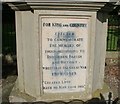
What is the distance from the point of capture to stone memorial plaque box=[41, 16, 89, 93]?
477 cm

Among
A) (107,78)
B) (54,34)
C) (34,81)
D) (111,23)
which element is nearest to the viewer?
(54,34)

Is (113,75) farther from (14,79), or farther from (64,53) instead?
(64,53)

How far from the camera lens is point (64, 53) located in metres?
4.91

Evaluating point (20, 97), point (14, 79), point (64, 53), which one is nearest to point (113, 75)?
point (14, 79)

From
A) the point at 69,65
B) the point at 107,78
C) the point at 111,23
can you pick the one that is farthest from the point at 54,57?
the point at 111,23

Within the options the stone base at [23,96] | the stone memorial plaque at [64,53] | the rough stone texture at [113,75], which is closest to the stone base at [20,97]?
the stone base at [23,96]

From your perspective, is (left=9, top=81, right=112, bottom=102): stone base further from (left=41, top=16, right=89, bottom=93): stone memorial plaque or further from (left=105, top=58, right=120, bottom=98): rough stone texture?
(left=105, top=58, right=120, bottom=98): rough stone texture

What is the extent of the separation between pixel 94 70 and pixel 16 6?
2067 millimetres

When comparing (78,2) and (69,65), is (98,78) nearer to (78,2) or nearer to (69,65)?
(69,65)

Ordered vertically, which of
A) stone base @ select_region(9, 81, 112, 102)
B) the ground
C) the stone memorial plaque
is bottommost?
the ground

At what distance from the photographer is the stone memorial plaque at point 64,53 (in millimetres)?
4773

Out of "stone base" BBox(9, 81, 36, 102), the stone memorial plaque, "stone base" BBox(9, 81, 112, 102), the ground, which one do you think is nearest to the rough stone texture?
the ground

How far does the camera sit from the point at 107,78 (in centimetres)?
845

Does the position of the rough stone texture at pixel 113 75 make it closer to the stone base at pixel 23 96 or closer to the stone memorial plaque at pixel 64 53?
the stone base at pixel 23 96
